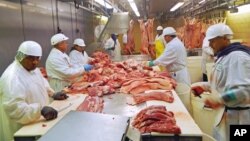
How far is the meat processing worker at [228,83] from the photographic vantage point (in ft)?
9.43

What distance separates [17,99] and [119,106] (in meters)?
1.21

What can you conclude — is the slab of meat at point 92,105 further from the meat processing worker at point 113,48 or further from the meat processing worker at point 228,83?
the meat processing worker at point 113,48

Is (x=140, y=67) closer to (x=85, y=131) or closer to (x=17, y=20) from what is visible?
(x=17, y=20)

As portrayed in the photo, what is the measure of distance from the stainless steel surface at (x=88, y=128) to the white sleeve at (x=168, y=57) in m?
4.32

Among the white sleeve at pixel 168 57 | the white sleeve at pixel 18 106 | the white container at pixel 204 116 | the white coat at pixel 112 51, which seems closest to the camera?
the white sleeve at pixel 18 106

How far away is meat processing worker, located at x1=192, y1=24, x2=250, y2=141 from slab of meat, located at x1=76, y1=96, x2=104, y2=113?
1270mm

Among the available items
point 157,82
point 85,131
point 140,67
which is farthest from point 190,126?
point 140,67

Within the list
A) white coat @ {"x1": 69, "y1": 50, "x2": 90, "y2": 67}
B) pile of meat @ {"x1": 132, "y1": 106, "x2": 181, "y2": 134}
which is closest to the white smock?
white coat @ {"x1": 69, "y1": 50, "x2": 90, "y2": 67}

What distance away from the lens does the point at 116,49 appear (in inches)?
414

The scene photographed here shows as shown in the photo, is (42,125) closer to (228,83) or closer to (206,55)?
(228,83)

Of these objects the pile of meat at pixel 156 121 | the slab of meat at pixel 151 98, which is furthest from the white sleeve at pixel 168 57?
the pile of meat at pixel 156 121

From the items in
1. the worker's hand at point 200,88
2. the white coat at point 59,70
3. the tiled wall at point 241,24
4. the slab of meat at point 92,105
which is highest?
the tiled wall at point 241,24

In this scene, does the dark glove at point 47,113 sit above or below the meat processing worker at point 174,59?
below

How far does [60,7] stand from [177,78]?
3519 mm
